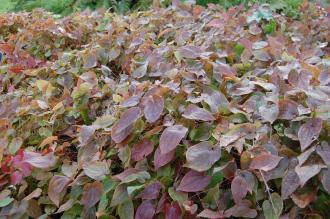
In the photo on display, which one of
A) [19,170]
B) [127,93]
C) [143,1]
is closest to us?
[19,170]

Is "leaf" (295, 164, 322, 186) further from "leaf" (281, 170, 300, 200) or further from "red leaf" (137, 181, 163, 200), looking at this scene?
"red leaf" (137, 181, 163, 200)

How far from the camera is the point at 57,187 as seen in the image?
1401 mm

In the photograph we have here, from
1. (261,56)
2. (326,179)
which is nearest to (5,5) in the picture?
(261,56)

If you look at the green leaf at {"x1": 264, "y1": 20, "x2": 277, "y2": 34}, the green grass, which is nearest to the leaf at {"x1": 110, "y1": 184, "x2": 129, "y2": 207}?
the green leaf at {"x1": 264, "y1": 20, "x2": 277, "y2": 34}

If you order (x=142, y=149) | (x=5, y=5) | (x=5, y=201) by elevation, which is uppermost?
(x=142, y=149)

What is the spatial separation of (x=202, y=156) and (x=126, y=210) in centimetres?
25

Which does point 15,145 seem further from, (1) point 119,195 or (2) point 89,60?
(2) point 89,60

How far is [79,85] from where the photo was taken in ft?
5.87

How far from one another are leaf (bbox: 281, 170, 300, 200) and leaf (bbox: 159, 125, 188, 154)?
11.2 inches

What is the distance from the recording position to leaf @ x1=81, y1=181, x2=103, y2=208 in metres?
1.34

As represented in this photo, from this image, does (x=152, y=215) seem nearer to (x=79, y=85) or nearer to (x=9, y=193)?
(x=9, y=193)

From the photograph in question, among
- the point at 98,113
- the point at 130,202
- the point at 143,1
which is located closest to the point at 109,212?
the point at 130,202

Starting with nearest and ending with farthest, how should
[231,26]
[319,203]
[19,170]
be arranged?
[319,203] → [19,170] → [231,26]

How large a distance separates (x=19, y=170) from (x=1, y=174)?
0.06 metres
